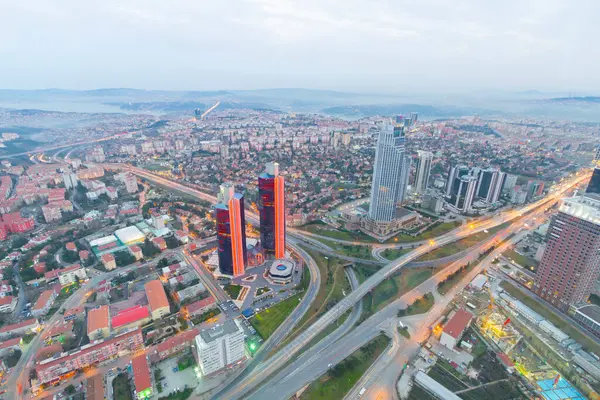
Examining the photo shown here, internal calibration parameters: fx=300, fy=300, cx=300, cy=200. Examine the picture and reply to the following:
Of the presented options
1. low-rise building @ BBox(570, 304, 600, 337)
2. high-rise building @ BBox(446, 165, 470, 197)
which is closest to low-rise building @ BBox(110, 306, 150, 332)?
low-rise building @ BBox(570, 304, 600, 337)

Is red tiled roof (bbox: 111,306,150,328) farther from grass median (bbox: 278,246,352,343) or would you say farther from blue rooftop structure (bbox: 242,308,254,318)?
grass median (bbox: 278,246,352,343)

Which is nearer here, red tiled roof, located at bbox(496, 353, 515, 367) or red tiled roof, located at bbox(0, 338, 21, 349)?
red tiled roof, located at bbox(496, 353, 515, 367)

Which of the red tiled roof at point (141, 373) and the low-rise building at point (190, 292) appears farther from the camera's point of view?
the low-rise building at point (190, 292)

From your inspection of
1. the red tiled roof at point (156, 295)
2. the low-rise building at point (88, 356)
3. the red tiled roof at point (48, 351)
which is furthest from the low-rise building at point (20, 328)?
the red tiled roof at point (156, 295)

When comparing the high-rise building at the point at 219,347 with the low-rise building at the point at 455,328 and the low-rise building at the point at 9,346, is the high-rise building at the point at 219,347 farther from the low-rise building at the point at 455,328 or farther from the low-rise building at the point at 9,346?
the low-rise building at the point at 455,328

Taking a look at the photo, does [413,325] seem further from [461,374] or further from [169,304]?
[169,304]
